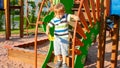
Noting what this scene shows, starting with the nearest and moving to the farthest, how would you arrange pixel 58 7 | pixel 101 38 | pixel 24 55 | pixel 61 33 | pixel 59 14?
pixel 58 7
pixel 59 14
pixel 61 33
pixel 101 38
pixel 24 55

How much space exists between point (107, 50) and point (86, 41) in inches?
126

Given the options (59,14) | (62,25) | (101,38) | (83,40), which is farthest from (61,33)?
(101,38)

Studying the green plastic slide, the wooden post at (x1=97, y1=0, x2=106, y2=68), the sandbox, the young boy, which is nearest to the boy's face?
the young boy

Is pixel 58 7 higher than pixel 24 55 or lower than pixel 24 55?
higher

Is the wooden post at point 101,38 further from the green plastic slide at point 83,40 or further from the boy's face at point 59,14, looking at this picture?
the boy's face at point 59,14

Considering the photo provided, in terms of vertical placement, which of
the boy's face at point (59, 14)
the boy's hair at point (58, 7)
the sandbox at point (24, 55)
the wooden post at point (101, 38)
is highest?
the boy's hair at point (58, 7)

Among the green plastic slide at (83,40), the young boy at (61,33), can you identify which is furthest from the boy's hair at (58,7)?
the green plastic slide at (83,40)

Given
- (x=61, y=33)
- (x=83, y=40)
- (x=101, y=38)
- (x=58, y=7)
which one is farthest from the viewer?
(x=101, y=38)

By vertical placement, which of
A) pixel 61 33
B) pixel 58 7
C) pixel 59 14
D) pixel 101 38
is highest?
pixel 58 7

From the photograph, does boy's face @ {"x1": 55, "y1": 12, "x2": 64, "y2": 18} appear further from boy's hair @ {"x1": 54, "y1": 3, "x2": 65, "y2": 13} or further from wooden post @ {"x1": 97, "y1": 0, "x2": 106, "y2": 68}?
wooden post @ {"x1": 97, "y1": 0, "x2": 106, "y2": 68}

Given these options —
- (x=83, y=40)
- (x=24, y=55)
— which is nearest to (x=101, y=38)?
(x=83, y=40)

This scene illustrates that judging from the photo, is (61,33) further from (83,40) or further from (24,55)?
(24,55)

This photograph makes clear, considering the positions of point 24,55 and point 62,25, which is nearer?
point 62,25

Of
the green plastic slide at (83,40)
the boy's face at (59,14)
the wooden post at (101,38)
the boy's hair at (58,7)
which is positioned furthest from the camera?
the wooden post at (101,38)
